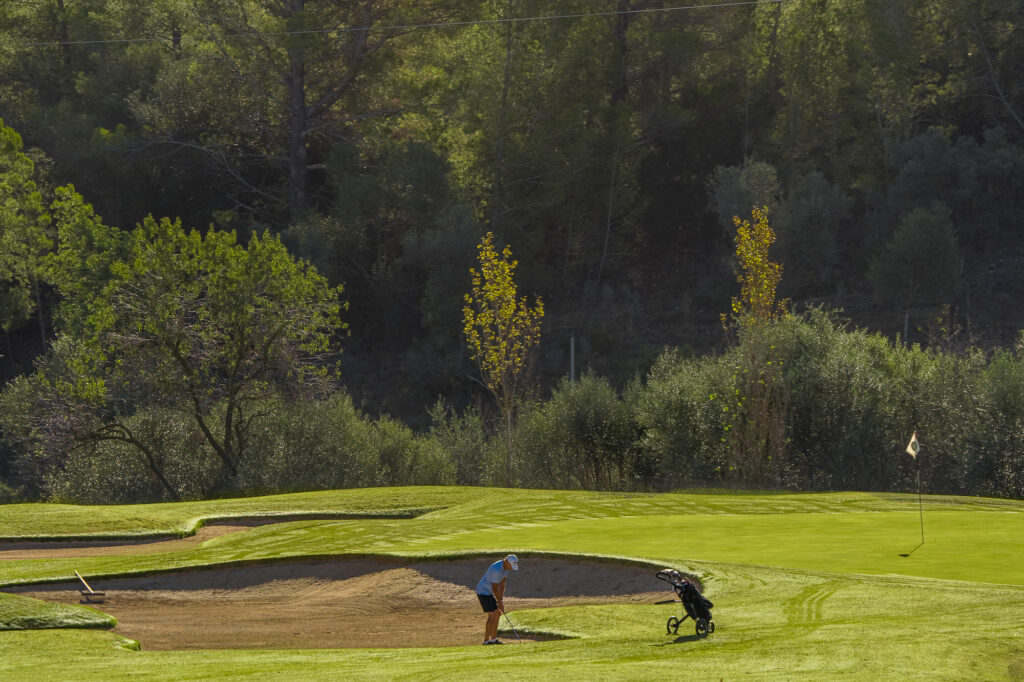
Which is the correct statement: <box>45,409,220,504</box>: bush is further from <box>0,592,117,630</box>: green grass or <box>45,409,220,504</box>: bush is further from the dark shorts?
the dark shorts

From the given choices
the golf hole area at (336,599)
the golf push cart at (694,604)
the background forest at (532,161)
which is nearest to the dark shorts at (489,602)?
the golf hole area at (336,599)

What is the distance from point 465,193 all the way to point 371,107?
308 inches

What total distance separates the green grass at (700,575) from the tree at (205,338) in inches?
471

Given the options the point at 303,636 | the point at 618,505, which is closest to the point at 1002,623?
the point at 303,636

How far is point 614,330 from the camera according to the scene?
68.9 meters

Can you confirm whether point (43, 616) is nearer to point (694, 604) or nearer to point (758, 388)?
point (694, 604)

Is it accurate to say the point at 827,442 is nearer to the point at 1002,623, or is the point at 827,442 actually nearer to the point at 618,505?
the point at 618,505

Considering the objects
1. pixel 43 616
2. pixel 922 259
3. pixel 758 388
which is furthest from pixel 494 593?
pixel 922 259

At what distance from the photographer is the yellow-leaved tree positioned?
3553 centimetres

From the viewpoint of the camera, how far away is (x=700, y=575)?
17.6m

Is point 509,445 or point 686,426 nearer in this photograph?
point 509,445

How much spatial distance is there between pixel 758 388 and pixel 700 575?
61.7 ft

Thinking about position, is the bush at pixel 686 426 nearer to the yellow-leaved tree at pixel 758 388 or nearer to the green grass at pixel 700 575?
the yellow-leaved tree at pixel 758 388

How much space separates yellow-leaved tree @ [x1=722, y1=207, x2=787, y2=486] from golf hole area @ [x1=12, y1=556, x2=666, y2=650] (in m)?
17.2
